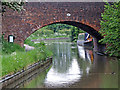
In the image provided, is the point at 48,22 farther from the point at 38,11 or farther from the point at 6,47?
the point at 6,47

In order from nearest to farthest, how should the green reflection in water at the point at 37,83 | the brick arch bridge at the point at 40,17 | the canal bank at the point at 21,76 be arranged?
the canal bank at the point at 21,76 < the green reflection in water at the point at 37,83 < the brick arch bridge at the point at 40,17

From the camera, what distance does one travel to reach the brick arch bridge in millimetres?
20531

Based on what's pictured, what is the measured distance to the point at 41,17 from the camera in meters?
20.9

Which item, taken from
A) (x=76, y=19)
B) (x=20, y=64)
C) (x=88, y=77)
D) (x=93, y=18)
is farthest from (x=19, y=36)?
(x=88, y=77)

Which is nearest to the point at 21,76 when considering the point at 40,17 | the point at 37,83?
the point at 37,83

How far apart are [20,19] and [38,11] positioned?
164 centimetres

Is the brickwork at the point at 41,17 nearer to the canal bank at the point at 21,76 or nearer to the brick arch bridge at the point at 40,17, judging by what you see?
the brick arch bridge at the point at 40,17

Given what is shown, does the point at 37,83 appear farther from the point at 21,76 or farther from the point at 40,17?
the point at 40,17

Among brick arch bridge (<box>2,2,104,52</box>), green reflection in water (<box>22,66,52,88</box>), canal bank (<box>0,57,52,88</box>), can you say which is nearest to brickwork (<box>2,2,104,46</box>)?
brick arch bridge (<box>2,2,104,52</box>)

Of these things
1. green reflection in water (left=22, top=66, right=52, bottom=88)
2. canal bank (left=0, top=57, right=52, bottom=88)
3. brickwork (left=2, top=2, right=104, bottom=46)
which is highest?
brickwork (left=2, top=2, right=104, bottom=46)

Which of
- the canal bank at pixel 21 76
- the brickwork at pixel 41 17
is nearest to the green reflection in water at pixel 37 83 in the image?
the canal bank at pixel 21 76

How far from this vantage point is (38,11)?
823 inches

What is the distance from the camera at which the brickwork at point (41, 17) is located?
808 inches

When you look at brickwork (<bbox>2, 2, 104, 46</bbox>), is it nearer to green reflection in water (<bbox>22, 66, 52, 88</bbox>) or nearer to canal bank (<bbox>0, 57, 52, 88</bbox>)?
canal bank (<bbox>0, 57, 52, 88</bbox>)
